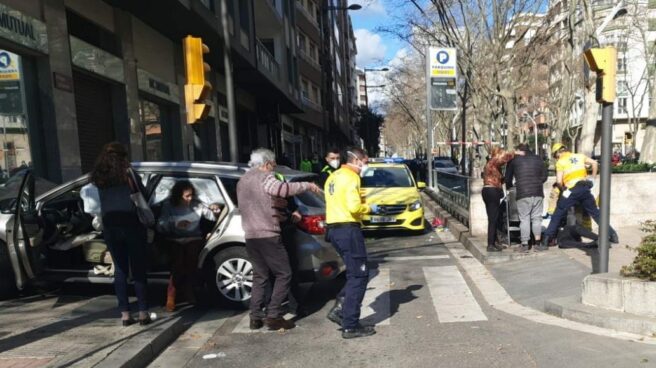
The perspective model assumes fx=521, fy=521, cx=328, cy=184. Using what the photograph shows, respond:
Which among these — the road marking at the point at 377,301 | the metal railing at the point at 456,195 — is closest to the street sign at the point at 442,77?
the metal railing at the point at 456,195

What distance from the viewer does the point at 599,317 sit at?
16.2ft

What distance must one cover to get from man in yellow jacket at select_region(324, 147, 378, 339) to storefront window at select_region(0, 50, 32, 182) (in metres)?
5.98

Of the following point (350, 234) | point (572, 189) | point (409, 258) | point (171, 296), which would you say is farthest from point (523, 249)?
point (171, 296)

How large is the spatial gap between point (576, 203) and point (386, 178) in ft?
17.4

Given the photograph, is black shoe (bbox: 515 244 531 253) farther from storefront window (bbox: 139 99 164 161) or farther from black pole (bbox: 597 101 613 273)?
storefront window (bbox: 139 99 164 161)

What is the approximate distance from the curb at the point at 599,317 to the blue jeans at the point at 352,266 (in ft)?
6.96

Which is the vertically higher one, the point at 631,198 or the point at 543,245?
the point at 631,198

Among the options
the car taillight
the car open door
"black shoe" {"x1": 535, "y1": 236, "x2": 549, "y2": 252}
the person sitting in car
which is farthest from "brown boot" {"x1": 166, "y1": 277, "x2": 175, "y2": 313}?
"black shoe" {"x1": 535, "y1": 236, "x2": 549, "y2": 252}

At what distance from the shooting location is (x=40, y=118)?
28.8ft

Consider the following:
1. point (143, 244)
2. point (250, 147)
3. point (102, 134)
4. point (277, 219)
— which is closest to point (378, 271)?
point (277, 219)

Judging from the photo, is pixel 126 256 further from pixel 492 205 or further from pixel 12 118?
pixel 492 205

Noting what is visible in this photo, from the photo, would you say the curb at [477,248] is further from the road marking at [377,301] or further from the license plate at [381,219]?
the road marking at [377,301]

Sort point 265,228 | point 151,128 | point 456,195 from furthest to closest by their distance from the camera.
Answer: point 151,128 → point 456,195 → point 265,228

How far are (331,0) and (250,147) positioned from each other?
3325cm
